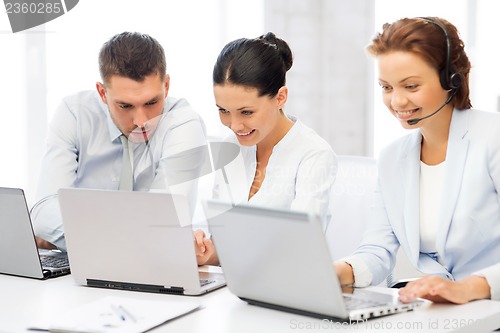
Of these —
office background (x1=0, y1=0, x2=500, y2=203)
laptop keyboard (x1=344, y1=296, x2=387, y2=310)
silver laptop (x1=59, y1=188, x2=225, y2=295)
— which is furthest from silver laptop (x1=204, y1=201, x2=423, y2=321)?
office background (x1=0, y1=0, x2=500, y2=203)

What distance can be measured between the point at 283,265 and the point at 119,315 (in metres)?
0.35

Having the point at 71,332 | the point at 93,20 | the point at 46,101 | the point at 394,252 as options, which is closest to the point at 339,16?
the point at 93,20

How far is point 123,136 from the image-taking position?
2.34 metres

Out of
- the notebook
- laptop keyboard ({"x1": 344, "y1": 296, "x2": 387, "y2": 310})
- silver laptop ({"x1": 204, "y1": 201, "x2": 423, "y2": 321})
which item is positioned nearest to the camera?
silver laptop ({"x1": 204, "y1": 201, "x2": 423, "y2": 321})

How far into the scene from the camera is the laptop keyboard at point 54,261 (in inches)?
77.0

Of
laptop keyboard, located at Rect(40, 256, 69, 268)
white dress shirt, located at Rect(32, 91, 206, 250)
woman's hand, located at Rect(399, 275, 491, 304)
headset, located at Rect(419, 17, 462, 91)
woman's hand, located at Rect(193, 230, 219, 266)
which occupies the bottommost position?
laptop keyboard, located at Rect(40, 256, 69, 268)

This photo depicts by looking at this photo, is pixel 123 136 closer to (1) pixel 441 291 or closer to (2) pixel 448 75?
(2) pixel 448 75

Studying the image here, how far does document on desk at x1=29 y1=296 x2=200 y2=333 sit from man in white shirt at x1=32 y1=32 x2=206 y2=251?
625mm

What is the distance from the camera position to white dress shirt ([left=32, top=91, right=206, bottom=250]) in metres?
2.29

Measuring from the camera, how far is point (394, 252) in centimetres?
196

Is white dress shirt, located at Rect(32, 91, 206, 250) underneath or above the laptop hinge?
above

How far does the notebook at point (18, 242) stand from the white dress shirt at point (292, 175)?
59cm

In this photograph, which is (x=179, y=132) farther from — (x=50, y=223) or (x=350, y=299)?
(x=350, y=299)

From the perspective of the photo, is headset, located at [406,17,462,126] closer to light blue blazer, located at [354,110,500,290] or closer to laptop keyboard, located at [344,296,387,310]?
light blue blazer, located at [354,110,500,290]
